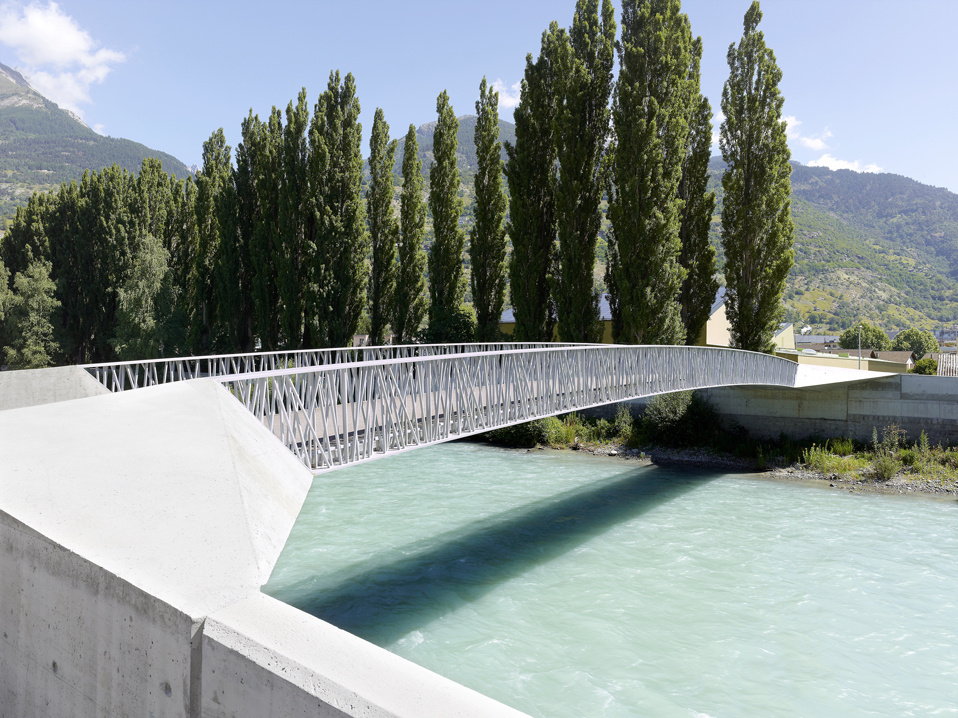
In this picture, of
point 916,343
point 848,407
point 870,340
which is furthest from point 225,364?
point 870,340

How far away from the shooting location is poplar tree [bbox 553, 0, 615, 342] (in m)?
23.2

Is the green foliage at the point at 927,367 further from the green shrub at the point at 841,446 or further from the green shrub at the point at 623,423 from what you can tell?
the green shrub at the point at 623,423

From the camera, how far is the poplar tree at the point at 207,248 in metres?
28.7

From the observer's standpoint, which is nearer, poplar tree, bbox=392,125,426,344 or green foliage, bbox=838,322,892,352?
poplar tree, bbox=392,125,426,344

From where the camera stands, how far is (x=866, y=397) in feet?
64.0

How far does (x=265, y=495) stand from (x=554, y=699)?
14.4 ft

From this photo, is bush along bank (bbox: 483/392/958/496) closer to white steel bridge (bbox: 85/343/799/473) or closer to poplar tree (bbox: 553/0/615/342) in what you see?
poplar tree (bbox: 553/0/615/342)

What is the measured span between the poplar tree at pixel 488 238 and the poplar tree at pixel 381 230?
11.5 ft

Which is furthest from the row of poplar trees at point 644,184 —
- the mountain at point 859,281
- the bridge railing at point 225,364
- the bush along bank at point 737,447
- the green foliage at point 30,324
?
the mountain at point 859,281

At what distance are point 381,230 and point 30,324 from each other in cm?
1822

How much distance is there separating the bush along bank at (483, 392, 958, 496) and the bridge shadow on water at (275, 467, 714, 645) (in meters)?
4.74

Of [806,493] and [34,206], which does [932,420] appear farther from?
[34,206]

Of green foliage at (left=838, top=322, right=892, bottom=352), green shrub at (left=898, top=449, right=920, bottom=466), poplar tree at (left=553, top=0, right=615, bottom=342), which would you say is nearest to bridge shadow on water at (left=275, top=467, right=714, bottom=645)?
green shrub at (left=898, top=449, right=920, bottom=466)

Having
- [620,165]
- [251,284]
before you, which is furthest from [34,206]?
[620,165]
